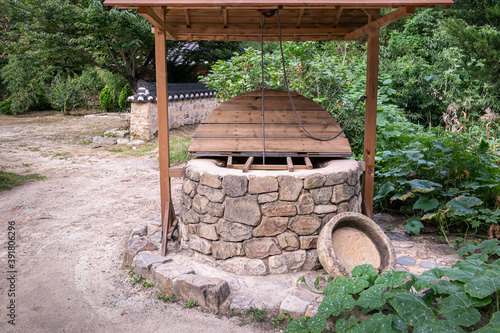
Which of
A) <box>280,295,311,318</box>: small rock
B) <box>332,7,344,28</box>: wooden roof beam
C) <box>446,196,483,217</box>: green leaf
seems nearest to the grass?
<box>280,295,311,318</box>: small rock

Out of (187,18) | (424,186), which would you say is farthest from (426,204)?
(187,18)

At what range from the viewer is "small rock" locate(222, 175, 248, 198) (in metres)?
3.32

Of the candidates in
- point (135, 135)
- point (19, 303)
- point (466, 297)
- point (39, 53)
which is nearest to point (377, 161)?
point (466, 297)

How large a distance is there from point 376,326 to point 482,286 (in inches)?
26.2

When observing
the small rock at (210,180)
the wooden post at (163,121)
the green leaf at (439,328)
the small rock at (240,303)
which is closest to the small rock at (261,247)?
the small rock at (240,303)

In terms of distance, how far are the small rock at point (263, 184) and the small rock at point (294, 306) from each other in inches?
35.2

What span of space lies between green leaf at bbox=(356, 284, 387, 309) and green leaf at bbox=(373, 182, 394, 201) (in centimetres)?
207

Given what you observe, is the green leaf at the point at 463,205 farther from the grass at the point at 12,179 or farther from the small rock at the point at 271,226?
the grass at the point at 12,179

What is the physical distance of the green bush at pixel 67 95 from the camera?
16438mm

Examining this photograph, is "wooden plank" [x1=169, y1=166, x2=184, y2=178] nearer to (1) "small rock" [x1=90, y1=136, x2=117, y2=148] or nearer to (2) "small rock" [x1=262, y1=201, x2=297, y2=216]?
(2) "small rock" [x1=262, y1=201, x2=297, y2=216]

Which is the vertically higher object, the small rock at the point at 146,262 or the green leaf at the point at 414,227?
the green leaf at the point at 414,227

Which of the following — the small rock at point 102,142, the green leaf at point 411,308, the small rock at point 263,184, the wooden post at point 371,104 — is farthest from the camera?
the small rock at point 102,142

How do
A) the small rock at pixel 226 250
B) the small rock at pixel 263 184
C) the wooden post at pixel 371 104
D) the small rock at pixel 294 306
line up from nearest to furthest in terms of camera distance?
the small rock at pixel 294 306
the small rock at pixel 263 184
the small rock at pixel 226 250
the wooden post at pixel 371 104

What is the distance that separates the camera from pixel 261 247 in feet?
11.0
